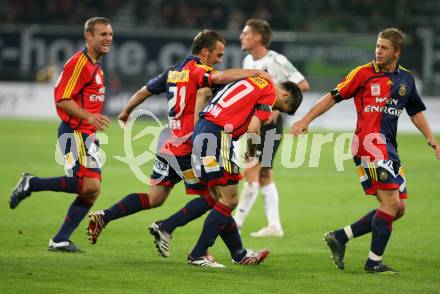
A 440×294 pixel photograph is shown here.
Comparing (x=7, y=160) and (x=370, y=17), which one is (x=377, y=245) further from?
(x=370, y=17)

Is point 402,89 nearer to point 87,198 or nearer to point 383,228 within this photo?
point 383,228

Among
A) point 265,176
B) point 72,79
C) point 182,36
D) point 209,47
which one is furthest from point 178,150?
point 182,36

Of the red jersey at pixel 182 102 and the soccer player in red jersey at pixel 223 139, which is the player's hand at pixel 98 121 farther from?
the soccer player in red jersey at pixel 223 139

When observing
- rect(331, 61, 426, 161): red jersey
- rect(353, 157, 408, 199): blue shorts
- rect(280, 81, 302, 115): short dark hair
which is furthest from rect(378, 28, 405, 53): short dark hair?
rect(353, 157, 408, 199): blue shorts

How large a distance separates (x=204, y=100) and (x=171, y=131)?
0.48 metres

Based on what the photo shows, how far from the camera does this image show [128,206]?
29.2 ft

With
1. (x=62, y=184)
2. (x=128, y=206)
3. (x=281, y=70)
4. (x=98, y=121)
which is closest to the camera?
(x=98, y=121)

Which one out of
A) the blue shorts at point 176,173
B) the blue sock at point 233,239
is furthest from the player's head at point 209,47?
the blue sock at point 233,239

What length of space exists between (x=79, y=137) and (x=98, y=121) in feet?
2.16

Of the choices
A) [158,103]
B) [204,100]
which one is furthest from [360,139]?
[158,103]

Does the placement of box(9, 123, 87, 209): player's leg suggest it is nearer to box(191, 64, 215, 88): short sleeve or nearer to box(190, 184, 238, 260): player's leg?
box(191, 64, 215, 88): short sleeve

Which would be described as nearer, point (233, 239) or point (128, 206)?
point (233, 239)

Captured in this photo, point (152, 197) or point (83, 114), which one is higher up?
point (83, 114)

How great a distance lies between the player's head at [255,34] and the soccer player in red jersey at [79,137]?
2.41 m
